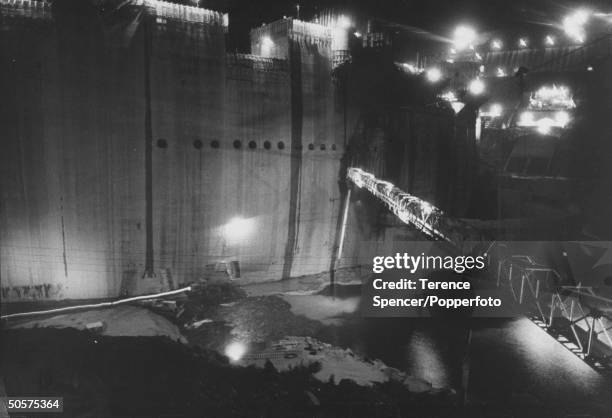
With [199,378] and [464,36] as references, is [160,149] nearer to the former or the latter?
[199,378]

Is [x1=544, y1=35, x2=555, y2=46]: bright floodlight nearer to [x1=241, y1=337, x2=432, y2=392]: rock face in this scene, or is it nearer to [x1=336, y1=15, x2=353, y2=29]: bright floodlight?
[x1=336, y1=15, x2=353, y2=29]: bright floodlight

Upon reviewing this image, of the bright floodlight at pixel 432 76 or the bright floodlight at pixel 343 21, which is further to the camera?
the bright floodlight at pixel 432 76

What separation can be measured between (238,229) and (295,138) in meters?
7.56

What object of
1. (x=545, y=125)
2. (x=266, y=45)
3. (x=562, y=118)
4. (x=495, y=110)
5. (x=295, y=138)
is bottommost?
(x=295, y=138)

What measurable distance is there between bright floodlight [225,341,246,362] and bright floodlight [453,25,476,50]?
5097 centimetres

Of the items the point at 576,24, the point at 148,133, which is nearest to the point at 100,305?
the point at 148,133

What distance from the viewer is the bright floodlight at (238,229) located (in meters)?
24.8

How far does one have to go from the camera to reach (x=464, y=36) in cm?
5222

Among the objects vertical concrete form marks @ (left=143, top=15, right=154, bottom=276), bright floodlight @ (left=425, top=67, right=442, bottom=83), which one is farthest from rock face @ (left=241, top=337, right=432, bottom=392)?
bright floodlight @ (left=425, top=67, right=442, bottom=83)

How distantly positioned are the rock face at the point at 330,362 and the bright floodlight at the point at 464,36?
49.5m

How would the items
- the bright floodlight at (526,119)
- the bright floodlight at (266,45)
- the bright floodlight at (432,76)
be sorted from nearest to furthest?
the bright floodlight at (266,45), the bright floodlight at (432,76), the bright floodlight at (526,119)

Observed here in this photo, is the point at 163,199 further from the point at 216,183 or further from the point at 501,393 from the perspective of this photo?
the point at 501,393

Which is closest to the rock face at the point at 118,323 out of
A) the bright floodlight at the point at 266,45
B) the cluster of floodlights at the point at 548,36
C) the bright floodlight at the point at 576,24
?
the bright floodlight at the point at 266,45

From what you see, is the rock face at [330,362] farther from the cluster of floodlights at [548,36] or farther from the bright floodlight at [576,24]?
the cluster of floodlights at [548,36]
